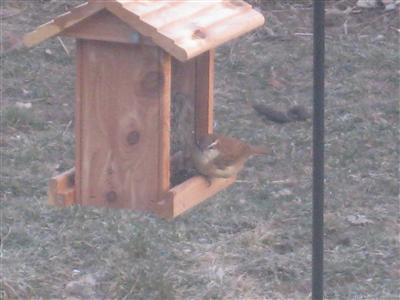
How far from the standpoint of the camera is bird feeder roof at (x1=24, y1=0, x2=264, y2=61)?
256 cm

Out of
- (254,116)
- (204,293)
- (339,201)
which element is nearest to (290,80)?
(254,116)

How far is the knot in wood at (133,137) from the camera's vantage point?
2.81m

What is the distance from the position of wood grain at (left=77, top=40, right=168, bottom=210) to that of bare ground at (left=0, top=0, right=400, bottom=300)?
1232 millimetres

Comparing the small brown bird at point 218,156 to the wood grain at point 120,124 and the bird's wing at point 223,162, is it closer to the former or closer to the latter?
the bird's wing at point 223,162

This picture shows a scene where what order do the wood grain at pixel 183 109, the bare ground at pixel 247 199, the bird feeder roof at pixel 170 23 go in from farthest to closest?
the bare ground at pixel 247 199 < the wood grain at pixel 183 109 < the bird feeder roof at pixel 170 23

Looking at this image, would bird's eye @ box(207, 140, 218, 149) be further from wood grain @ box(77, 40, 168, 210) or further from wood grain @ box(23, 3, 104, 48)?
wood grain @ box(23, 3, 104, 48)

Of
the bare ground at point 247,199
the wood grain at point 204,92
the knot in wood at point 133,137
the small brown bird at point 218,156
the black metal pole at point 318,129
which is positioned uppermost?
the black metal pole at point 318,129

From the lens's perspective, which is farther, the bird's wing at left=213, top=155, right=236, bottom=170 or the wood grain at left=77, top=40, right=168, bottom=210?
the bird's wing at left=213, top=155, right=236, bottom=170

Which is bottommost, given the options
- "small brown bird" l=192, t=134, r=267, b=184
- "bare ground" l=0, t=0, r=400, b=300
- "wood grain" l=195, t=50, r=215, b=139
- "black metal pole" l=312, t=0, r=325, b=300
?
"bare ground" l=0, t=0, r=400, b=300

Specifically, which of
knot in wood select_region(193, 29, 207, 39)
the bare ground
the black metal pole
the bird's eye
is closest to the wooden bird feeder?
knot in wood select_region(193, 29, 207, 39)

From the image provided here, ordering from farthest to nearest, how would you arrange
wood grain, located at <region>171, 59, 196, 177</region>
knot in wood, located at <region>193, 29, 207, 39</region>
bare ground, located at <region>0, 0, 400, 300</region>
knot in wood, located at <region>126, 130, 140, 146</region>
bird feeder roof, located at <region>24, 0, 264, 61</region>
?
1. bare ground, located at <region>0, 0, 400, 300</region>
2. wood grain, located at <region>171, 59, 196, 177</region>
3. knot in wood, located at <region>126, 130, 140, 146</region>
4. knot in wood, located at <region>193, 29, 207, 39</region>
5. bird feeder roof, located at <region>24, 0, 264, 61</region>

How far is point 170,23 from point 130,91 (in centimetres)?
23

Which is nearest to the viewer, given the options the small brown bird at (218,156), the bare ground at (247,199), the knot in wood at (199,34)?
the knot in wood at (199,34)

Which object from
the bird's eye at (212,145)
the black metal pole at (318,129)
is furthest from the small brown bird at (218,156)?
the black metal pole at (318,129)
